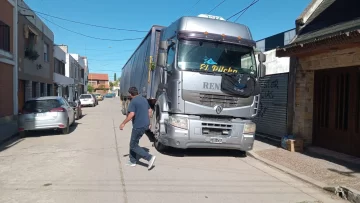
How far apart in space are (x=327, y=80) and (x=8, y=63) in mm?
15053

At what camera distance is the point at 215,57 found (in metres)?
8.09

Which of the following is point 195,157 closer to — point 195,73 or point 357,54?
point 195,73

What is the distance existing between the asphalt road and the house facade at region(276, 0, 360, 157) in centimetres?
261

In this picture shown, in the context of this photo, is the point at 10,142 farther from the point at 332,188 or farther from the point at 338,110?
the point at 338,110

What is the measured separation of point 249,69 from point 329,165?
3.07 m

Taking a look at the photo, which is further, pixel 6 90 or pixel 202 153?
pixel 6 90

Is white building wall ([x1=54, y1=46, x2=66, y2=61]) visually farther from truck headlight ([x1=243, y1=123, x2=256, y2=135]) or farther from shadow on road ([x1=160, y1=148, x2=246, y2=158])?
truck headlight ([x1=243, y1=123, x2=256, y2=135])

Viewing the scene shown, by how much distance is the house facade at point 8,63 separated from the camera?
51.1ft

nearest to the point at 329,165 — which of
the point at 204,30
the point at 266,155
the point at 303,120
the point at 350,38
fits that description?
the point at 266,155

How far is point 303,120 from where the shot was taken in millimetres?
9656

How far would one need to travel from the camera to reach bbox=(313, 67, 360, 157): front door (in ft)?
27.2

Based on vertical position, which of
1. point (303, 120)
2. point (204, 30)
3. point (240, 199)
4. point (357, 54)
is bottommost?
point (240, 199)

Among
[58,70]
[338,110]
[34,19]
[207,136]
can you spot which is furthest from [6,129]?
[58,70]

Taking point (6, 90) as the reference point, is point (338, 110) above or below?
below
